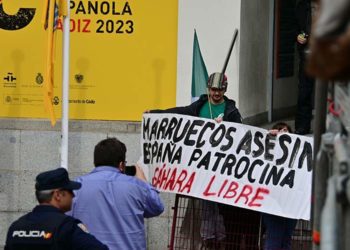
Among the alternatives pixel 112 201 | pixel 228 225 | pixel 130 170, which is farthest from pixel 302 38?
pixel 112 201

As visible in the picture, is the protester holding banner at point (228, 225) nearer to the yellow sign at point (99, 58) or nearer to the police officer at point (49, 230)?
the yellow sign at point (99, 58)

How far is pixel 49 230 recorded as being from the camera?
562 centimetres

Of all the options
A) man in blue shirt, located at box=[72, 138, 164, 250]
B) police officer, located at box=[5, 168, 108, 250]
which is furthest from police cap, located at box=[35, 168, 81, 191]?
man in blue shirt, located at box=[72, 138, 164, 250]

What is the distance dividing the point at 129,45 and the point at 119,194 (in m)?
4.76

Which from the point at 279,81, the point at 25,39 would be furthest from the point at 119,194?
the point at 279,81

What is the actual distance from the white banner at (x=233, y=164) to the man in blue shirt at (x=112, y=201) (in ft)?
6.71

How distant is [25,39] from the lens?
11.4 meters

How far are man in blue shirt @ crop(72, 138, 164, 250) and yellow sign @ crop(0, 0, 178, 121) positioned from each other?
444 cm

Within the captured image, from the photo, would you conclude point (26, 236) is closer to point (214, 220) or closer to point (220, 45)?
point (214, 220)

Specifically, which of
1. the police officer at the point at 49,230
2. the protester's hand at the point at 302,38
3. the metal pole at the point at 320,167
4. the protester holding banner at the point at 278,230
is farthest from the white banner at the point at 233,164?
the metal pole at the point at 320,167

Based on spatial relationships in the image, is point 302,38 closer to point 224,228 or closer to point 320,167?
point 224,228

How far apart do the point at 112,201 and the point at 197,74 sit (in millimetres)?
4575

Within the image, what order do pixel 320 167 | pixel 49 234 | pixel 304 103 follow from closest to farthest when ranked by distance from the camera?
pixel 320 167 → pixel 49 234 → pixel 304 103

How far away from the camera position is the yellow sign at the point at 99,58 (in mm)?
11234
